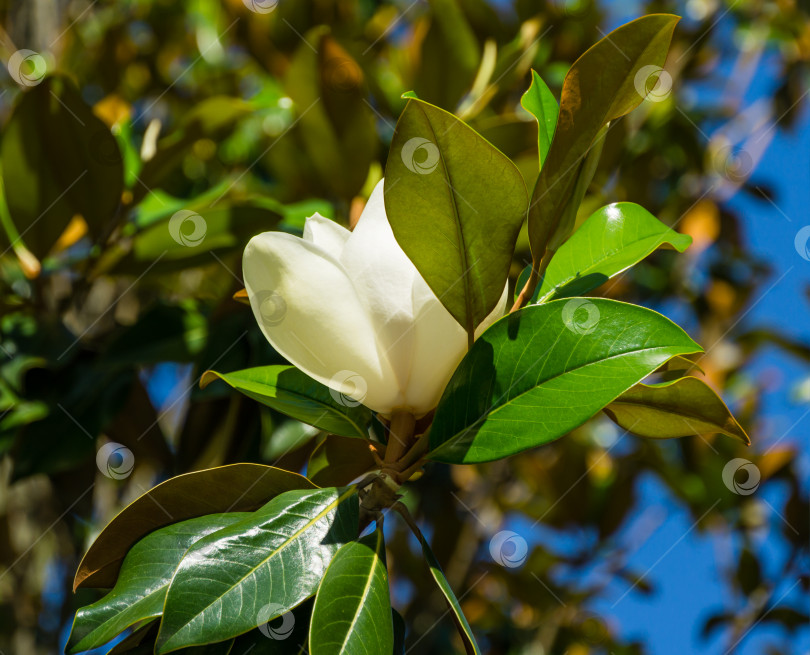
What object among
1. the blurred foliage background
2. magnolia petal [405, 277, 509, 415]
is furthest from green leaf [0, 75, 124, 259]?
magnolia petal [405, 277, 509, 415]

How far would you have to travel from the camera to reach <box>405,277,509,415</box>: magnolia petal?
52 cm

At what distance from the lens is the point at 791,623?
145 cm

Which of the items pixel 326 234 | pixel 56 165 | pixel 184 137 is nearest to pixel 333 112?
pixel 184 137

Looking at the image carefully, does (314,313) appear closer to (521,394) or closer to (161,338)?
(521,394)

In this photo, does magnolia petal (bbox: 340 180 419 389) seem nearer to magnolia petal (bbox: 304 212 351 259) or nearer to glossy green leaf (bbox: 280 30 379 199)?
magnolia petal (bbox: 304 212 351 259)

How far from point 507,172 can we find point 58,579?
1401 mm

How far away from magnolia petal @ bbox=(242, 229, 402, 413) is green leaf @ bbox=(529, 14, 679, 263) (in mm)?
140

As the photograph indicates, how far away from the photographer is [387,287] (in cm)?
52

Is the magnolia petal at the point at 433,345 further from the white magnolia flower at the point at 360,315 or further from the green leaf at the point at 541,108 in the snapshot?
the green leaf at the point at 541,108

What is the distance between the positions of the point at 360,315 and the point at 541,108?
201 millimetres

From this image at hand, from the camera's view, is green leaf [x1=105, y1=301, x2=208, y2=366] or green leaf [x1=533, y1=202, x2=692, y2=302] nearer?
green leaf [x1=533, y1=202, x2=692, y2=302]

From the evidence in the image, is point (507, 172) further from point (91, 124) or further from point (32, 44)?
point (32, 44)

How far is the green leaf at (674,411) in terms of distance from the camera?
53cm

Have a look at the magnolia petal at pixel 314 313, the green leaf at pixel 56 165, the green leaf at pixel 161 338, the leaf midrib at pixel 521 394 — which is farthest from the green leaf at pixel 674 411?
the green leaf at pixel 56 165
